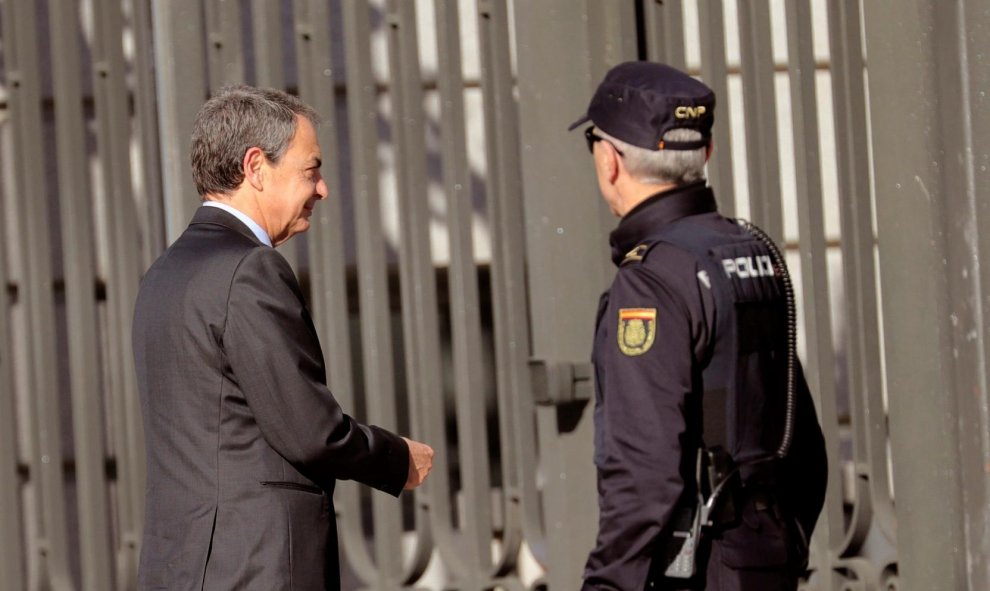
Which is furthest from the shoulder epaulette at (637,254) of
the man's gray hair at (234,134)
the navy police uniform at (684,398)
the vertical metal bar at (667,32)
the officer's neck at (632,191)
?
the vertical metal bar at (667,32)

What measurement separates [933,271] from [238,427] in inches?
86.1

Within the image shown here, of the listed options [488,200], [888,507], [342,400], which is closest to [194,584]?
[342,400]

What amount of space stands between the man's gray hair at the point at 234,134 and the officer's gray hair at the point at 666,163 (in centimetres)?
64

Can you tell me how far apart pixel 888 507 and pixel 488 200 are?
1.49 metres

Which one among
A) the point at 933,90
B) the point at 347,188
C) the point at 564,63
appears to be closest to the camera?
the point at 933,90

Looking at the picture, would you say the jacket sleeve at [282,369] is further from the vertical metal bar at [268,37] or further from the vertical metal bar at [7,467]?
the vertical metal bar at [7,467]

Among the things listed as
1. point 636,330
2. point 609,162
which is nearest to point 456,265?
point 609,162

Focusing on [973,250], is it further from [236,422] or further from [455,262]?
[236,422]

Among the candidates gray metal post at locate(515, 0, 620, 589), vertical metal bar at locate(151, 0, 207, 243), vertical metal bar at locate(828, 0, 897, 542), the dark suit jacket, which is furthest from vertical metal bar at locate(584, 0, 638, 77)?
the dark suit jacket

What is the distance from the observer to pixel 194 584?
255 centimetres

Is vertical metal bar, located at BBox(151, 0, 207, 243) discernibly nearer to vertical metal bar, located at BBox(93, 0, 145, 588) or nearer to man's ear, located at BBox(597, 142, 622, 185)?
vertical metal bar, located at BBox(93, 0, 145, 588)

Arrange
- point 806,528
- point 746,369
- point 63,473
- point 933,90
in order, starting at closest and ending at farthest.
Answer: point 746,369, point 806,528, point 933,90, point 63,473

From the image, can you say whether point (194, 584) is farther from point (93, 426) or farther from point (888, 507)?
point (888, 507)

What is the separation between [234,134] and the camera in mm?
2666
